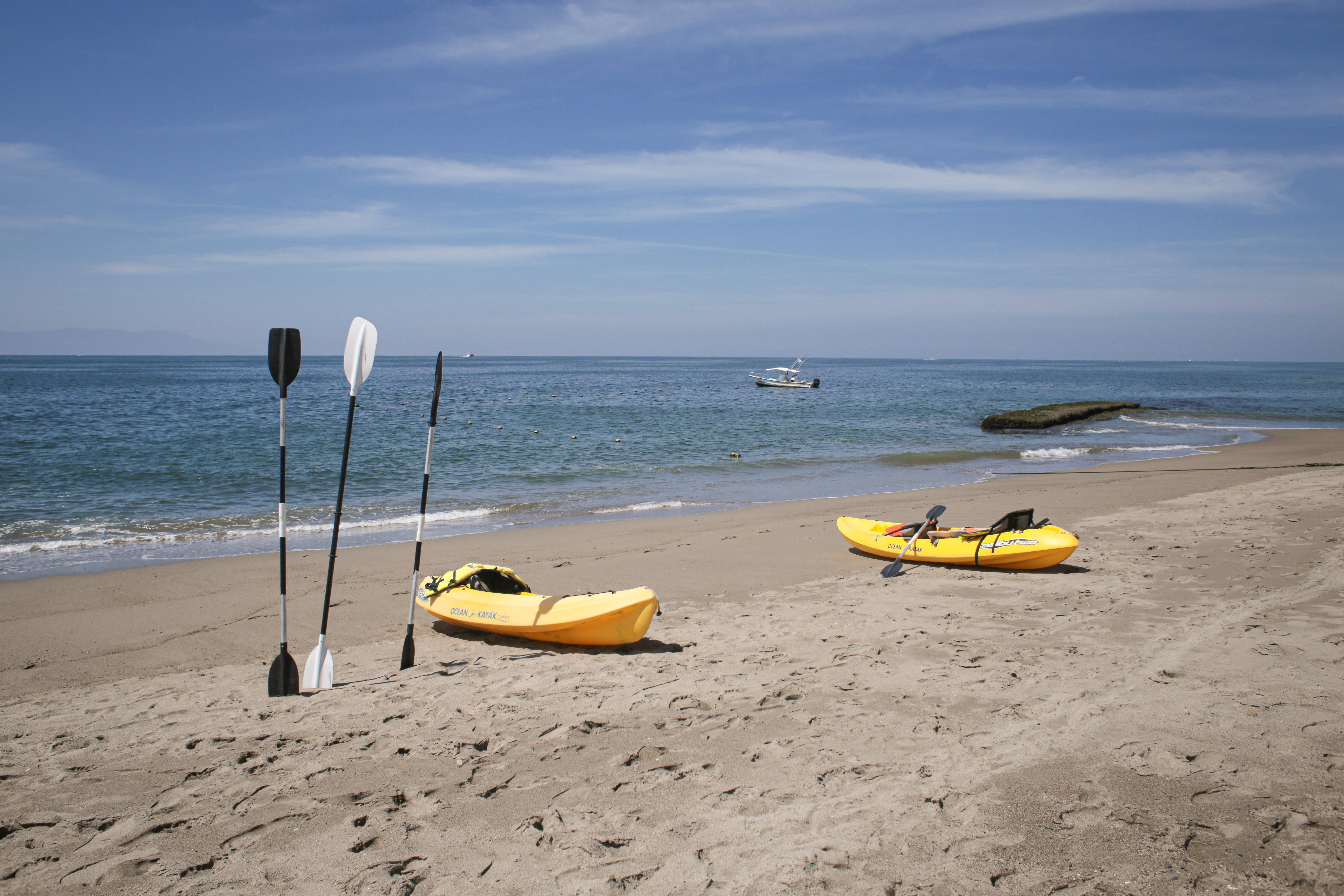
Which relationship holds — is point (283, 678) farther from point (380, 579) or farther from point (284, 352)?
point (380, 579)

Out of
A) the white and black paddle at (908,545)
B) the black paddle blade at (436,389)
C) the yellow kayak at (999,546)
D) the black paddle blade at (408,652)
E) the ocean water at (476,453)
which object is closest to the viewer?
the black paddle blade at (436,389)

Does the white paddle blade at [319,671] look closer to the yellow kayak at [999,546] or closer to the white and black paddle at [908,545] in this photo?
the white and black paddle at [908,545]

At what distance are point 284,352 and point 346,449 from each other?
921mm

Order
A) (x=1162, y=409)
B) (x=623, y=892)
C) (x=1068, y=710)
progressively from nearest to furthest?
(x=623, y=892) → (x=1068, y=710) → (x=1162, y=409)

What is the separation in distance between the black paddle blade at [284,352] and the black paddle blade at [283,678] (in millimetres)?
1942

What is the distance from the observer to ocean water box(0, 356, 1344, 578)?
12664 millimetres

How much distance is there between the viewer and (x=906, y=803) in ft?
12.0

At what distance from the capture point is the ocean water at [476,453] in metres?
12.7

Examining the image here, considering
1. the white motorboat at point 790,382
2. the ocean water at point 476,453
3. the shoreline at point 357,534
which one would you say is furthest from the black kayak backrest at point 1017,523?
the white motorboat at point 790,382

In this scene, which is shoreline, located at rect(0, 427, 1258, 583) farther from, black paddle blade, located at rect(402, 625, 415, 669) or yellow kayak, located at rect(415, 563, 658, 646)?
black paddle blade, located at rect(402, 625, 415, 669)

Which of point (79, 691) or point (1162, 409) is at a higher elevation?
point (1162, 409)

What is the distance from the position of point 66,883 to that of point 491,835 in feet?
5.81

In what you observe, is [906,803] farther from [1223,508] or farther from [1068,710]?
[1223,508]

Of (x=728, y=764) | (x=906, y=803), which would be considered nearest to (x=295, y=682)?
(x=728, y=764)
